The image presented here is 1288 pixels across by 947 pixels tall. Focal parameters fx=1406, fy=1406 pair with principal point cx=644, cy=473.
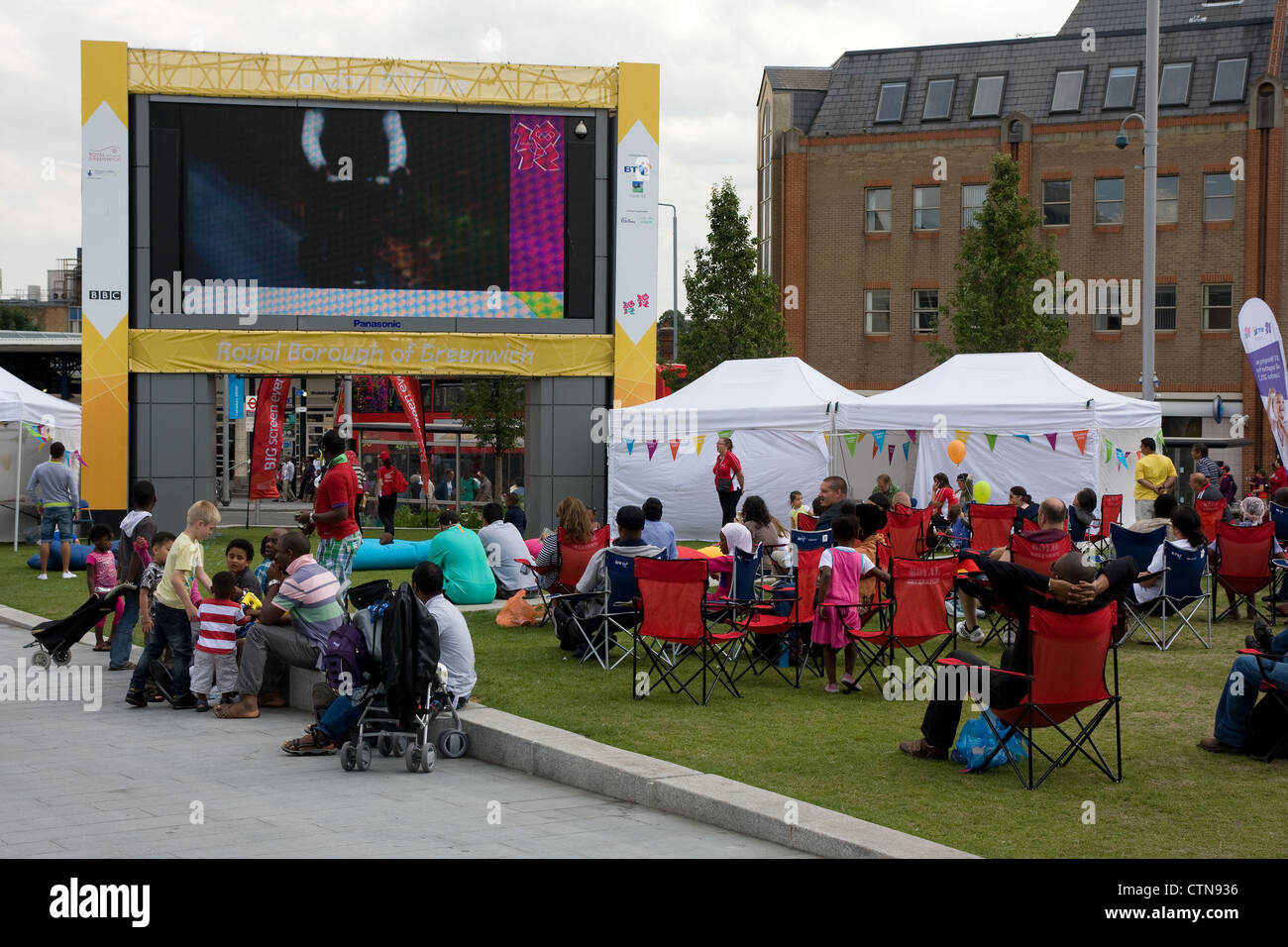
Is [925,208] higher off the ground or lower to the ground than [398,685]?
higher

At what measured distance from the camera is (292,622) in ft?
33.5

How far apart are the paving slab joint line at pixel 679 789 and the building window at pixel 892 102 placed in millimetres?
40844

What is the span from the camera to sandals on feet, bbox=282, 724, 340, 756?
8.88 metres

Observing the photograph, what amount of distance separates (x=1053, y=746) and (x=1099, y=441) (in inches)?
523

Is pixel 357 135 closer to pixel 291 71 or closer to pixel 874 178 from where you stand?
pixel 291 71

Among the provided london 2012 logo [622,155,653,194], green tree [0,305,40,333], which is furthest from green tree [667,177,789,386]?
green tree [0,305,40,333]

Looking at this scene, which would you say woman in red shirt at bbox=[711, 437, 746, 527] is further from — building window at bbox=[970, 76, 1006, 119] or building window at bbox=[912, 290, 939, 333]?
building window at bbox=[970, 76, 1006, 119]

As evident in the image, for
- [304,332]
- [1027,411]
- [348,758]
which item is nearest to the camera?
[348,758]

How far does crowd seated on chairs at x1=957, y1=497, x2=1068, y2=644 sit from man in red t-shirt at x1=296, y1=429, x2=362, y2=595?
5152mm

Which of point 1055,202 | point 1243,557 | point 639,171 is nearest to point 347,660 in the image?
point 1243,557

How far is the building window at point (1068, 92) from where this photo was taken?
1779 inches

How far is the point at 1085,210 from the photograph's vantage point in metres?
44.8

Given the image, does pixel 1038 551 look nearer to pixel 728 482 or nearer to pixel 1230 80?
pixel 728 482

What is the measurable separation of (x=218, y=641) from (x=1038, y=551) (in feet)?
21.3
